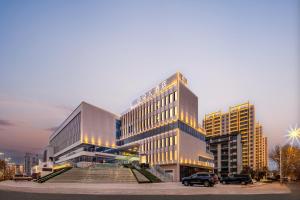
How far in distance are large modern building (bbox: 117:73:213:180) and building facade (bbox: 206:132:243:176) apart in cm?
6659

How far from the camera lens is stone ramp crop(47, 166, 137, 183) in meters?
46.1

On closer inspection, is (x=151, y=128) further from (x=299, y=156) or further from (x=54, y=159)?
(x=54, y=159)

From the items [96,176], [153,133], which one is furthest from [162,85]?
[96,176]

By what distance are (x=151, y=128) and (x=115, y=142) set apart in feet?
105

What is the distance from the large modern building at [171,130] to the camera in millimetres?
72312

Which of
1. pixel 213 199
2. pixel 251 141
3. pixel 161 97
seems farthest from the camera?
pixel 251 141

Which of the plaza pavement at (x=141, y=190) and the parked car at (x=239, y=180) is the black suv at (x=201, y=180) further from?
the parked car at (x=239, y=180)

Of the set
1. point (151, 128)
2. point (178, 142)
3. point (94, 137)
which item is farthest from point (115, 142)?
point (178, 142)

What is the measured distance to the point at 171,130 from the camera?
7325 cm

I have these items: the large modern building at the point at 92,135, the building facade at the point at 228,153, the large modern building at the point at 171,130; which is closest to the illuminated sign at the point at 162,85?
the large modern building at the point at 171,130

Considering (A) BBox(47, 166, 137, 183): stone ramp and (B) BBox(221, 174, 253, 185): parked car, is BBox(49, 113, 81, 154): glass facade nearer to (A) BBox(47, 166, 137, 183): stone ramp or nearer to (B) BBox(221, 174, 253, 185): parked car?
(A) BBox(47, 166, 137, 183): stone ramp

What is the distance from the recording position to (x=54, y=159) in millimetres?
161250

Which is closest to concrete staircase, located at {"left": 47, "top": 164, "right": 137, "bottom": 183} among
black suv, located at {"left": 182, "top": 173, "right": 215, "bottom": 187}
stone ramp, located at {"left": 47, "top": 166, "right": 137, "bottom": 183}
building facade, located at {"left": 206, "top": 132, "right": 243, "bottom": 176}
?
stone ramp, located at {"left": 47, "top": 166, "right": 137, "bottom": 183}

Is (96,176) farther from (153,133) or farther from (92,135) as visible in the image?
(92,135)
